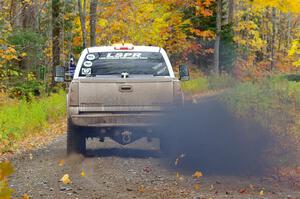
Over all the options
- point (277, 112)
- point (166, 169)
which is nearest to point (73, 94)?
point (166, 169)

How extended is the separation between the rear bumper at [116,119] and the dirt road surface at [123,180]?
701mm

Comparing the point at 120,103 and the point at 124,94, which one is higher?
the point at 124,94

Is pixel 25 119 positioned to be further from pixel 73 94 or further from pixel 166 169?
pixel 166 169

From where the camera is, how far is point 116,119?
9664 millimetres

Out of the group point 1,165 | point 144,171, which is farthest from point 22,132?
point 1,165

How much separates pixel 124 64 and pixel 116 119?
5.42 feet

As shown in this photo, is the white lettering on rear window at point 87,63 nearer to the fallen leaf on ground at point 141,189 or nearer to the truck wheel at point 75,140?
the truck wheel at point 75,140

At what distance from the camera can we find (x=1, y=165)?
2.52 meters

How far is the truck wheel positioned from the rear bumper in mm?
A: 525

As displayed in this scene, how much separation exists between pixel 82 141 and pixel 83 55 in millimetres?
1771

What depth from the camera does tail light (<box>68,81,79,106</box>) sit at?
31.0 ft

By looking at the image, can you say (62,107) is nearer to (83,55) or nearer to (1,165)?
(83,55)

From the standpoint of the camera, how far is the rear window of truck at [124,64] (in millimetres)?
10852

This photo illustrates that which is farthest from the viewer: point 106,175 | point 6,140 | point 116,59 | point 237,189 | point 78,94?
point 6,140
